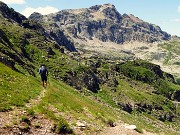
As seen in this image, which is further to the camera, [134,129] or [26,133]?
[134,129]

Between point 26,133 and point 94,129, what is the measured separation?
27.0 ft

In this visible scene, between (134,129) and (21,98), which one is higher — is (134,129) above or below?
below

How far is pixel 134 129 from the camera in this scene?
134ft

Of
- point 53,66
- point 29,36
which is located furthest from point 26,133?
point 29,36

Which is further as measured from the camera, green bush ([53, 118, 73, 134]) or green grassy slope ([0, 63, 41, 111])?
green grassy slope ([0, 63, 41, 111])

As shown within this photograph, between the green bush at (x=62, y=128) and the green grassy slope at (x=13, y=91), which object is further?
the green grassy slope at (x=13, y=91)

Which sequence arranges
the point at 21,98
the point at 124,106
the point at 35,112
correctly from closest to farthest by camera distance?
1. the point at 35,112
2. the point at 21,98
3. the point at 124,106

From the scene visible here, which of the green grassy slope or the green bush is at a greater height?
the green grassy slope

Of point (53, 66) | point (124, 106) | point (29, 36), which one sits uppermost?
point (29, 36)

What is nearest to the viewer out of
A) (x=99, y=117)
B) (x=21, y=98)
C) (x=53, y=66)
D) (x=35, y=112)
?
(x=35, y=112)

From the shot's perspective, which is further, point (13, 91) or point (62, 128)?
point (13, 91)

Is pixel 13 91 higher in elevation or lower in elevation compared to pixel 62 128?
higher

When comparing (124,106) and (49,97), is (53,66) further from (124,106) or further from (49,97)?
(49,97)

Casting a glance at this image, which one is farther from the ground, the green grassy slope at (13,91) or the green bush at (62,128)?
the green grassy slope at (13,91)
